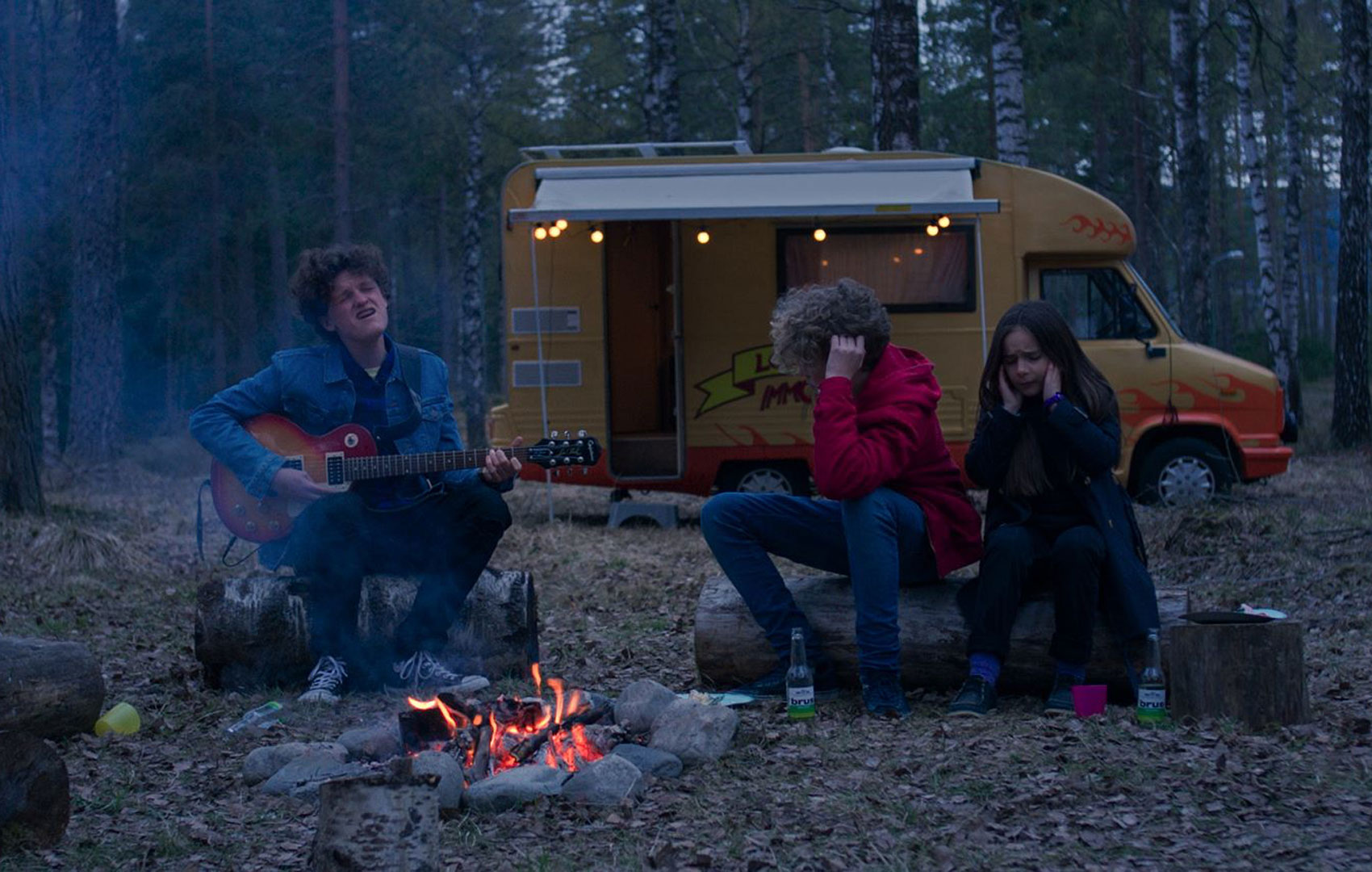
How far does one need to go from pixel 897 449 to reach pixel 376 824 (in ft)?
7.31

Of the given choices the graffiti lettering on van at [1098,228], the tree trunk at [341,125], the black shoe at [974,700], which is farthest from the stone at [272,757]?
the tree trunk at [341,125]

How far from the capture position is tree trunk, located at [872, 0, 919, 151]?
35.7 feet

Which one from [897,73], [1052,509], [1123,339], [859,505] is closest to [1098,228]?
[1123,339]

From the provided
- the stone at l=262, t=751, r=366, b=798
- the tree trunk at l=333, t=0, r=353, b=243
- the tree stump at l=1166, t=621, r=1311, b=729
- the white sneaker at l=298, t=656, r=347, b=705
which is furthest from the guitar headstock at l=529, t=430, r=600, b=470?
the tree trunk at l=333, t=0, r=353, b=243

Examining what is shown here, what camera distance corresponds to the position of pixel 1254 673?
13.5 ft

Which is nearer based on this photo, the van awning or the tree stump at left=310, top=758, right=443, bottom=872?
the tree stump at left=310, top=758, right=443, bottom=872

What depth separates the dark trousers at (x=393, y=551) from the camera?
5.24 m

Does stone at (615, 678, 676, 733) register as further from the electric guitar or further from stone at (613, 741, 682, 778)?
the electric guitar

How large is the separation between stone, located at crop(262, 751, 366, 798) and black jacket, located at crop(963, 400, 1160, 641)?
2.24m

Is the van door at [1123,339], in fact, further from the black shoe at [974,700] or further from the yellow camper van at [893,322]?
the black shoe at [974,700]

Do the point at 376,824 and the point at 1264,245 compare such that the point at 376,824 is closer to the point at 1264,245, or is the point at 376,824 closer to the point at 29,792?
the point at 29,792

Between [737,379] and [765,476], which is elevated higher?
[737,379]

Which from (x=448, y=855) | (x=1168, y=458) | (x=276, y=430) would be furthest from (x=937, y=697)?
(x=1168, y=458)

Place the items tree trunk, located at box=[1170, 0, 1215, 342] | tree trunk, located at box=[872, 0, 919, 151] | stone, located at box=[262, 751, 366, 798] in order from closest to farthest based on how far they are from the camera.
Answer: stone, located at box=[262, 751, 366, 798], tree trunk, located at box=[872, 0, 919, 151], tree trunk, located at box=[1170, 0, 1215, 342]
